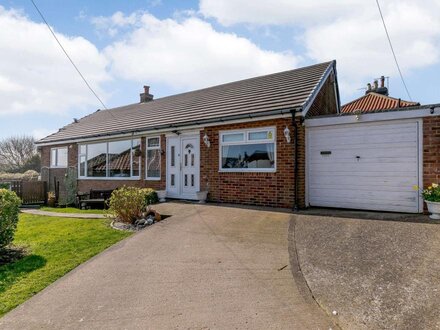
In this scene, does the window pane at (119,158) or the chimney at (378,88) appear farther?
the chimney at (378,88)

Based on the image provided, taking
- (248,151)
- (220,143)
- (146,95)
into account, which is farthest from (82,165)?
(248,151)

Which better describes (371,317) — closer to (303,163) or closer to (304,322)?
(304,322)

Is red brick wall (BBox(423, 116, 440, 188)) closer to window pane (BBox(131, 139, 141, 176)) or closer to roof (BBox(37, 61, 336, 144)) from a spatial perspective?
roof (BBox(37, 61, 336, 144))

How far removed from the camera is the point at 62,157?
16.9m

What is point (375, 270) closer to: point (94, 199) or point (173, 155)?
point (173, 155)

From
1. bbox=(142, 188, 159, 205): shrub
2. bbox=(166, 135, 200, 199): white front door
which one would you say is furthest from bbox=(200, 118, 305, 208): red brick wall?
bbox=(142, 188, 159, 205): shrub

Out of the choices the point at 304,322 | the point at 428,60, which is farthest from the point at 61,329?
the point at 428,60

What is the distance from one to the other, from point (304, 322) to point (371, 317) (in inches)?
27.0

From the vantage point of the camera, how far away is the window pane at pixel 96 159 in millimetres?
14673

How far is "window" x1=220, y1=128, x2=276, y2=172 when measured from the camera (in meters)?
9.18

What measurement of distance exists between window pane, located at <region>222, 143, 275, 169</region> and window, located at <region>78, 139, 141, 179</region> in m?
4.60

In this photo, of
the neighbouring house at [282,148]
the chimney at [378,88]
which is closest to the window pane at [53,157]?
the neighbouring house at [282,148]

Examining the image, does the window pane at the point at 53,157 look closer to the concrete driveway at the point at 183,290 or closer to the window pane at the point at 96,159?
the window pane at the point at 96,159

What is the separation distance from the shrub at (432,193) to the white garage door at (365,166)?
48 cm
